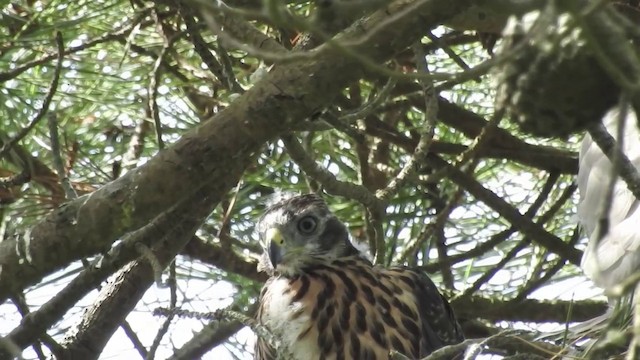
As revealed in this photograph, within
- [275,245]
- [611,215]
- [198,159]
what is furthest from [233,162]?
[611,215]

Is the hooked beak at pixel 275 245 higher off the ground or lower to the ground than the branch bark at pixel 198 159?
lower

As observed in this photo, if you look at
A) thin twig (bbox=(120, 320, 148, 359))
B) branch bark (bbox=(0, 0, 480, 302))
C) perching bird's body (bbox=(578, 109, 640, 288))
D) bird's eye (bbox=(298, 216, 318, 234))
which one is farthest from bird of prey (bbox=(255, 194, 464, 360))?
branch bark (bbox=(0, 0, 480, 302))

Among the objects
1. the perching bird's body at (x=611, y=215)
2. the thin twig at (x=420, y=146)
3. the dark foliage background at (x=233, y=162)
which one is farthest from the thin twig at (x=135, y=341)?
the perching bird's body at (x=611, y=215)

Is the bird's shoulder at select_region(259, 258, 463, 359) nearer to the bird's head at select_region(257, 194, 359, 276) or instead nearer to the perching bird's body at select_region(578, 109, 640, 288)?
the bird's head at select_region(257, 194, 359, 276)

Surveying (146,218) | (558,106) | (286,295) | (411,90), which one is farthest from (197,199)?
(558,106)

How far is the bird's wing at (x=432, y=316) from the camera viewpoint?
316 cm

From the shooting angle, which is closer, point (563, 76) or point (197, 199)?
point (563, 76)

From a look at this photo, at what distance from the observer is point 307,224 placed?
3.36 metres

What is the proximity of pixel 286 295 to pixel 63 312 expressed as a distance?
806mm

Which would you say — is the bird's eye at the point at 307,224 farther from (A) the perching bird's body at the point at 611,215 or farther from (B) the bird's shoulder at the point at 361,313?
(A) the perching bird's body at the point at 611,215

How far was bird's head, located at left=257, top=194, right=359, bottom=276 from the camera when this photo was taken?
10.8 ft

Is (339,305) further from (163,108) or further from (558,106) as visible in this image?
(558,106)

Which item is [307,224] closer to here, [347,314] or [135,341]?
[347,314]

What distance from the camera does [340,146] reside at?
3.94 m
